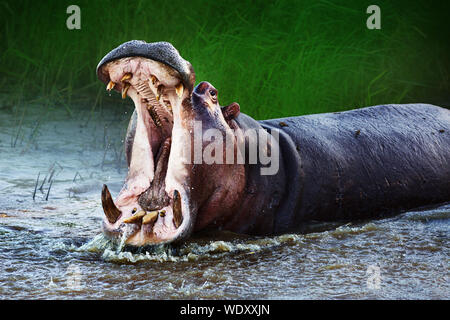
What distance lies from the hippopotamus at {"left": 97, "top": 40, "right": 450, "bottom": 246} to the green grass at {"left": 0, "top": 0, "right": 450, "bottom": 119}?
2377 millimetres

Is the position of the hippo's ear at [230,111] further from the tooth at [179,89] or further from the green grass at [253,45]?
the green grass at [253,45]

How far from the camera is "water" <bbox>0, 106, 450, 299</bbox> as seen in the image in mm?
2875

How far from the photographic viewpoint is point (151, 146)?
12.2ft

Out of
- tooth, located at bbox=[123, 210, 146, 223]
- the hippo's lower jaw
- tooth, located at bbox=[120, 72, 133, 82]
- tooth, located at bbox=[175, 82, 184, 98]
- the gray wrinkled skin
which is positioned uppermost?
the gray wrinkled skin

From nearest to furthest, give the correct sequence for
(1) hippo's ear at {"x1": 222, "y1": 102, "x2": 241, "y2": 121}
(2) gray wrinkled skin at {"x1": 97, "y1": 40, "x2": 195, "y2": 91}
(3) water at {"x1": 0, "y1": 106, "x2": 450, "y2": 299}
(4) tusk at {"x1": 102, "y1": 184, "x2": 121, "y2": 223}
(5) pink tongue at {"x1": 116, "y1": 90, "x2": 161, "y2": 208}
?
(3) water at {"x1": 0, "y1": 106, "x2": 450, "y2": 299} → (2) gray wrinkled skin at {"x1": 97, "y1": 40, "x2": 195, "y2": 91} → (4) tusk at {"x1": 102, "y1": 184, "x2": 121, "y2": 223} → (5) pink tongue at {"x1": 116, "y1": 90, "x2": 161, "y2": 208} → (1) hippo's ear at {"x1": 222, "y1": 102, "x2": 241, "y2": 121}

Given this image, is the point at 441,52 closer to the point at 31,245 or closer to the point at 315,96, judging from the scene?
the point at 315,96

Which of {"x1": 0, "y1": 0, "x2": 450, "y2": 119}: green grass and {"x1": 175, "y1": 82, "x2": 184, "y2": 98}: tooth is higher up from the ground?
{"x1": 0, "y1": 0, "x2": 450, "y2": 119}: green grass

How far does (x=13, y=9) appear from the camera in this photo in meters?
7.83

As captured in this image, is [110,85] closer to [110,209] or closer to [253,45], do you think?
[110,209]

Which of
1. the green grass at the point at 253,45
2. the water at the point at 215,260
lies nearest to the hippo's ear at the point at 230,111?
the water at the point at 215,260

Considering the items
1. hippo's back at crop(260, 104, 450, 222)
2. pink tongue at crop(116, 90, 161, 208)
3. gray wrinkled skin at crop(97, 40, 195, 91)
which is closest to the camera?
gray wrinkled skin at crop(97, 40, 195, 91)

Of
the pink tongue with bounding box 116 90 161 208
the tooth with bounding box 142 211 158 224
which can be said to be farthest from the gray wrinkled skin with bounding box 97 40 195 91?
the tooth with bounding box 142 211 158 224

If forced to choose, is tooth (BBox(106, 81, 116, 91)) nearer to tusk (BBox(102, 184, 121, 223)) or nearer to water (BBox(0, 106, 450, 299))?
tusk (BBox(102, 184, 121, 223))
